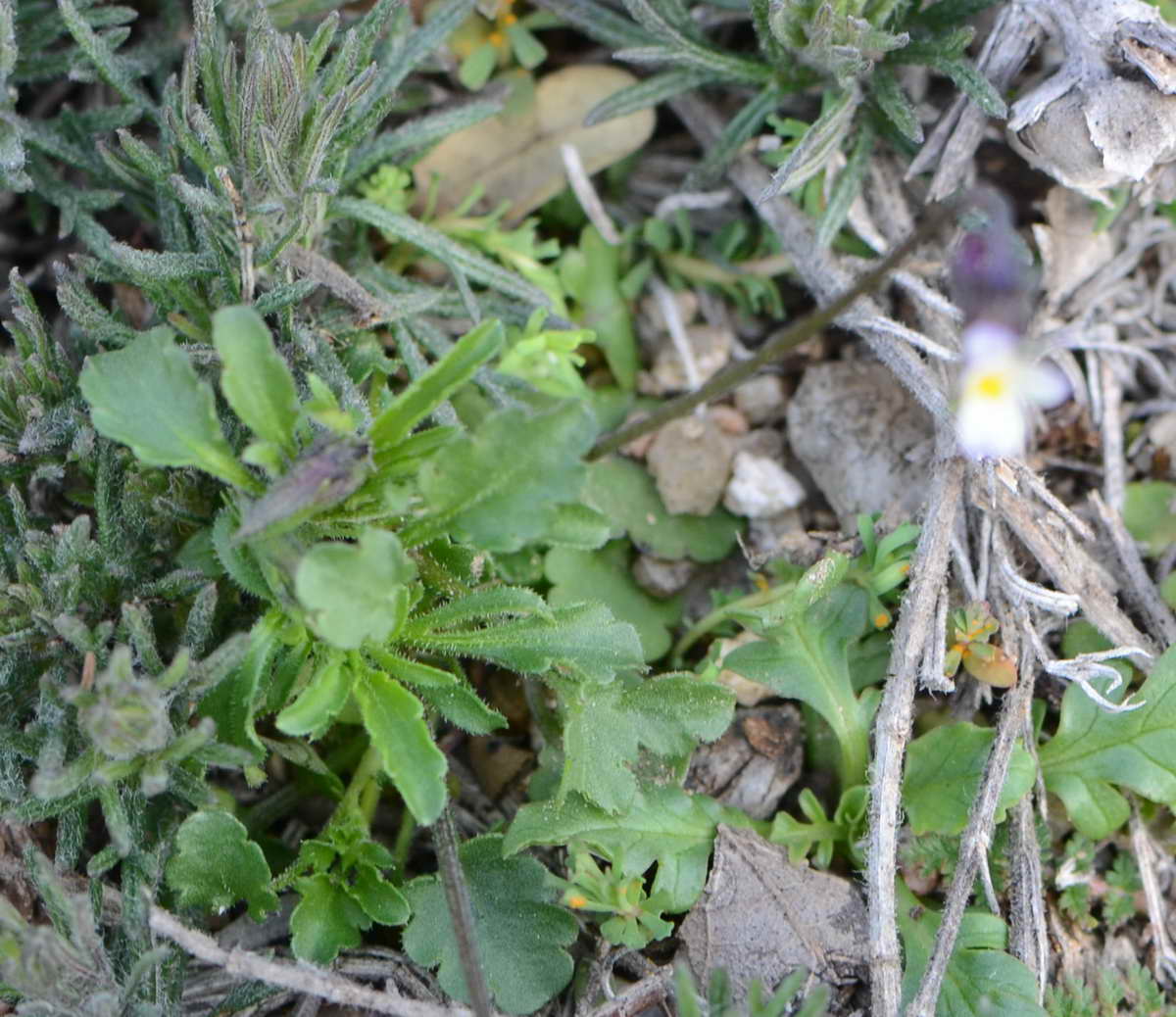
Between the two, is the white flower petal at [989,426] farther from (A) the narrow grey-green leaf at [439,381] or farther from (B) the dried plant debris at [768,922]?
(A) the narrow grey-green leaf at [439,381]

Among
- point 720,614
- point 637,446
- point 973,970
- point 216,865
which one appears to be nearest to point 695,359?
point 637,446

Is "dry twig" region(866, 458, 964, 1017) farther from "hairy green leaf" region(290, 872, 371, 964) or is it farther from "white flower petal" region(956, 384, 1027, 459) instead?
"hairy green leaf" region(290, 872, 371, 964)

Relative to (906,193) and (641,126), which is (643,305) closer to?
(641,126)

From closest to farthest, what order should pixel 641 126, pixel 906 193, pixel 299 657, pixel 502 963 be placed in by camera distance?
pixel 299 657 → pixel 502 963 → pixel 906 193 → pixel 641 126

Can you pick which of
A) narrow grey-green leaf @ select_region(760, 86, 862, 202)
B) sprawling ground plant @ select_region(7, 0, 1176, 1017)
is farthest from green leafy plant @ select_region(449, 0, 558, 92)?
narrow grey-green leaf @ select_region(760, 86, 862, 202)

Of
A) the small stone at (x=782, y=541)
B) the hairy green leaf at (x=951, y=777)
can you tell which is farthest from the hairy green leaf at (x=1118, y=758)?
the small stone at (x=782, y=541)

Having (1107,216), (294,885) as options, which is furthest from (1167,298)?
(294,885)
